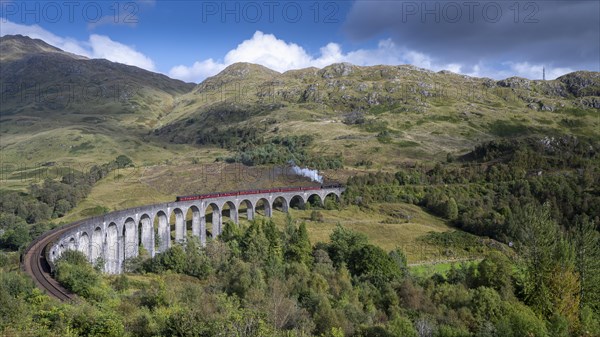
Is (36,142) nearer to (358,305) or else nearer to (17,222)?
(17,222)

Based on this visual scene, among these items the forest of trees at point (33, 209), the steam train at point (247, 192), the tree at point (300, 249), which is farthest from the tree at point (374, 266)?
the forest of trees at point (33, 209)

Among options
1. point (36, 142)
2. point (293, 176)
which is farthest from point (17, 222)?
point (36, 142)

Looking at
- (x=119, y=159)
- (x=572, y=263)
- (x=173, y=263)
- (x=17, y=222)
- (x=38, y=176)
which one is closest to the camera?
(x=572, y=263)

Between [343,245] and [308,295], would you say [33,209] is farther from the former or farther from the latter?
[308,295]

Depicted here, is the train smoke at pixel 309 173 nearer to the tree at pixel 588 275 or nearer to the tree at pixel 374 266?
the tree at pixel 374 266

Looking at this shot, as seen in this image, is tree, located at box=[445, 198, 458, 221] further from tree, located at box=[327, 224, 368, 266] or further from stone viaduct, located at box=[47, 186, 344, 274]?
tree, located at box=[327, 224, 368, 266]

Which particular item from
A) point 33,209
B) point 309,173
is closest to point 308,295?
point 33,209
